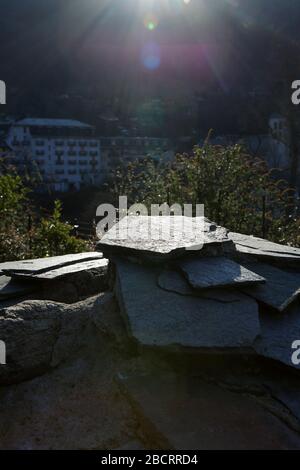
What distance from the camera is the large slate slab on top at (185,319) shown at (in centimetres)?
199

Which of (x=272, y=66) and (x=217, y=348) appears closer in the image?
(x=217, y=348)

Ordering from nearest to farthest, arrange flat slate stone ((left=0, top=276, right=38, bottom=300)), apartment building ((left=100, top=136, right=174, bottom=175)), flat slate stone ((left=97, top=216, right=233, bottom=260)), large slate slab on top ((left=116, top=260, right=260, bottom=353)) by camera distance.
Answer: large slate slab on top ((left=116, top=260, right=260, bottom=353))
flat slate stone ((left=97, top=216, right=233, bottom=260))
flat slate stone ((left=0, top=276, right=38, bottom=300))
apartment building ((left=100, top=136, right=174, bottom=175))

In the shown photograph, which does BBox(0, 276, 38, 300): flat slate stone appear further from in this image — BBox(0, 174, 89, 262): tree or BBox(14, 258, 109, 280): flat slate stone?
BBox(0, 174, 89, 262): tree

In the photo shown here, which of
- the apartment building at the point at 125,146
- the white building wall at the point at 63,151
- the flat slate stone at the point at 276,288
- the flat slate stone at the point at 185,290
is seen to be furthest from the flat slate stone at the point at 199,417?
the white building wall at the point at 63,151

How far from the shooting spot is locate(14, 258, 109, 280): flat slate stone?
2.73m

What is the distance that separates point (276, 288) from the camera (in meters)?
2.46

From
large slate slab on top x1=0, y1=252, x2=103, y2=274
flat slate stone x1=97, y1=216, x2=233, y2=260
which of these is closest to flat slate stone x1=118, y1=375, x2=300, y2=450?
flat slate stone x1=97, y1=216, x2=233, y2=260

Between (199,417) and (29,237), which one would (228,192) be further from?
(199,417)

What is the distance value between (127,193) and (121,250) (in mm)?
4885

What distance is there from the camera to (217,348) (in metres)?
1.97

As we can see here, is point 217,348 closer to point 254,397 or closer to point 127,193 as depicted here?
point 254,397

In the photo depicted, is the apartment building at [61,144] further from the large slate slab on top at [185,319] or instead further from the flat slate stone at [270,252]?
the large slate slab on top at [185,319]

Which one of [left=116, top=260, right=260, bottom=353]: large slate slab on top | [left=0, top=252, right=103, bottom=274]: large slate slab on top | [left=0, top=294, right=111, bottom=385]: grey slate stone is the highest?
[left=0, top=252, right=103, bottom=274]: large slate slab on top
